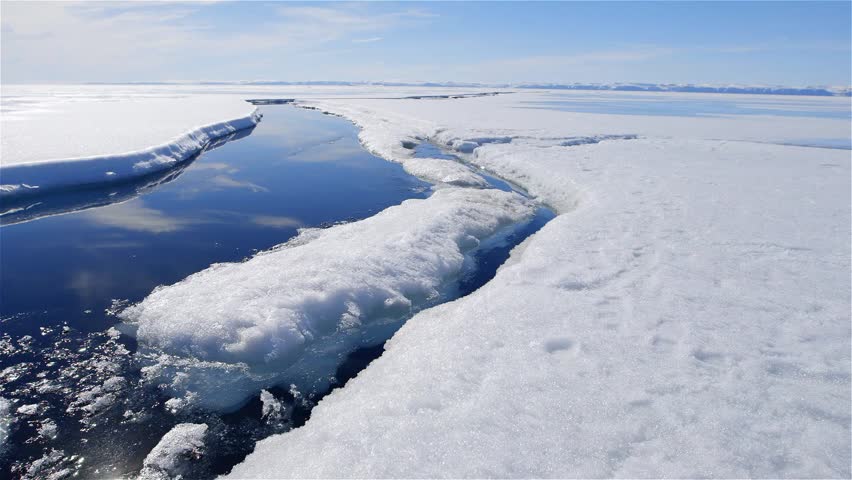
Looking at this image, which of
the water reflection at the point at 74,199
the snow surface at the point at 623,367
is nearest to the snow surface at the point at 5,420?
the snow surface at the point at 623,367

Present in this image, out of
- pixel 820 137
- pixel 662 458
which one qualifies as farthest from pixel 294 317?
pixel 820 137

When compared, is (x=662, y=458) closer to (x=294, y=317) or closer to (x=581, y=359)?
(x=581, y=359)

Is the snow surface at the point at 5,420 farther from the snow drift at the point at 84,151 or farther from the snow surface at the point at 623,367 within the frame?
the snow drift at the point at 84,151

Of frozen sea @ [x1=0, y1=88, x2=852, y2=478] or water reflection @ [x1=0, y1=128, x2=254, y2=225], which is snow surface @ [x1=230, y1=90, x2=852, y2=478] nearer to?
frozen sea @ [x1=0, y1=88, x2=852, y2=478]

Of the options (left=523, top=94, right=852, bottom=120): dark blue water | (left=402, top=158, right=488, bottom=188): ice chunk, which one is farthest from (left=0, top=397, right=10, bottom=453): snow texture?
(left=523, top=94, right=852, bottom=120): dark blue water

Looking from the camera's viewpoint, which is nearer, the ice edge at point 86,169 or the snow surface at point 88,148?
the ice edge at point 86,169

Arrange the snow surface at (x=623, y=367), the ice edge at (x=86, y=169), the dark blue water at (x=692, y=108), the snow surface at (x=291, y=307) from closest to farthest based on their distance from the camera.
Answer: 1. the snow surface at (x=623, y=367)
2. the snow surface at (x=291, y=307)
3. the ice edge at (x=86, y=169)
4. the dark blue water at (x=692, y=108)
